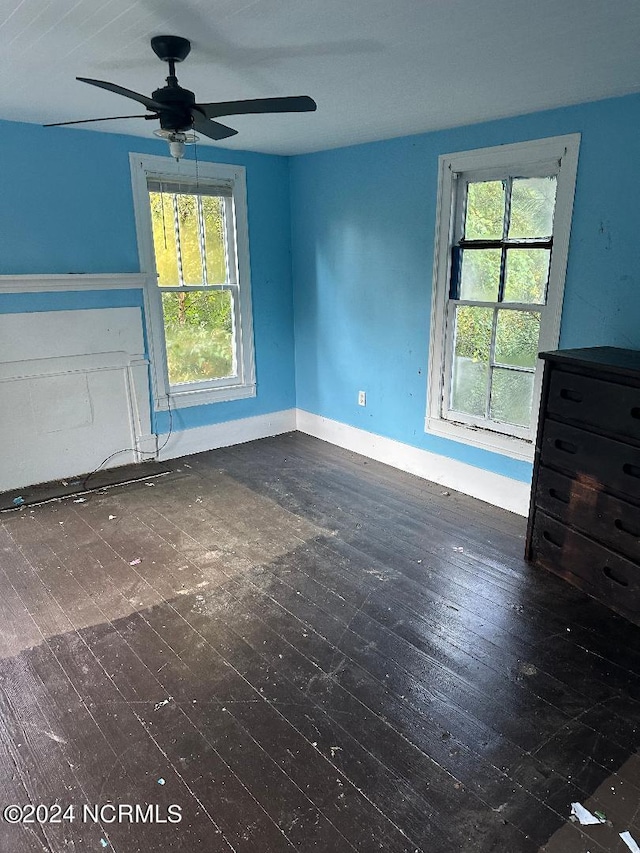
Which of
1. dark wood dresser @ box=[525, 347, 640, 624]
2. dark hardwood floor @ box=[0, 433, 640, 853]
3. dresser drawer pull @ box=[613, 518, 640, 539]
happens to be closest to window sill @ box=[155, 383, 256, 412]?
dark hardwood floor @ box=[0, 433, 640, 853]

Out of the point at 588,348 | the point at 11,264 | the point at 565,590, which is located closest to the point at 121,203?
the point at 11,264

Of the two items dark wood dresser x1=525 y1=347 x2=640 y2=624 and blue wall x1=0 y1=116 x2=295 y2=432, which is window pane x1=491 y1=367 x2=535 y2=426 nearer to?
dark wood dresser x1=525 y1=347 x2=640 y2=624

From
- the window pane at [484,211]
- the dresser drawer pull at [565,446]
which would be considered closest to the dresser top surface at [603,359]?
the dresser drawer pull at [565,446]

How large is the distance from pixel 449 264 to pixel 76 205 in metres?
2.53

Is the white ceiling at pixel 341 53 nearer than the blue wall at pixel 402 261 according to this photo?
Yes

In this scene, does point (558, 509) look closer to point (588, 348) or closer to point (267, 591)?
point (588, 348)

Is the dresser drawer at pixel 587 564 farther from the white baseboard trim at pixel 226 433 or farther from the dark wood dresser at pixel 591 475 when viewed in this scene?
the white baseboard trim at pixel 226 433

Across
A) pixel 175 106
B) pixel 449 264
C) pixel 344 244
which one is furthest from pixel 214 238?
pixel 175 106

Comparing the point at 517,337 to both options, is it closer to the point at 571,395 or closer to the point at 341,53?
the point at 571,395

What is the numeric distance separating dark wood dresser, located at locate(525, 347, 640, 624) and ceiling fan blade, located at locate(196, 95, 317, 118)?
1.56 meters

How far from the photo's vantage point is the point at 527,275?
3.29 metres

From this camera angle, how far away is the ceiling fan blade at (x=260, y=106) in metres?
2.07

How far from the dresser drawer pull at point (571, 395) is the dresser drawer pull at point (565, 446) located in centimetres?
21

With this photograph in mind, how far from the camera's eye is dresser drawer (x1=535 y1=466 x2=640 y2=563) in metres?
2.41
